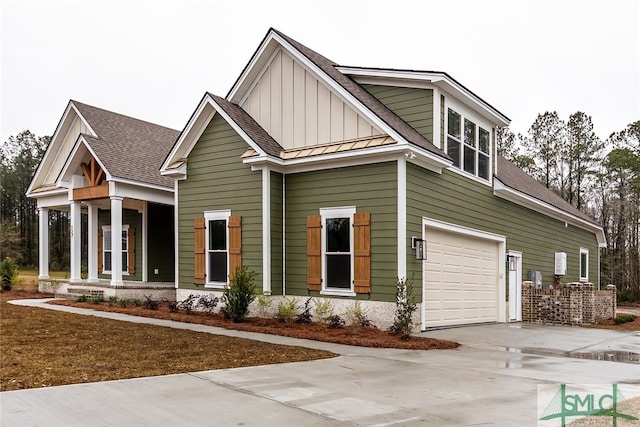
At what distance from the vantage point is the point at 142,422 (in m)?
4.76

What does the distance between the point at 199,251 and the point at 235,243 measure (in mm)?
1410

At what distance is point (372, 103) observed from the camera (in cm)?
1280

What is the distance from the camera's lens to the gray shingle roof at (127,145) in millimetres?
17109

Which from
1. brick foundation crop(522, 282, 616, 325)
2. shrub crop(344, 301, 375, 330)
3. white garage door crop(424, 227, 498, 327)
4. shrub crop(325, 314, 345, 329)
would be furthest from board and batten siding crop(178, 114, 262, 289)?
brick foundation crop(522, 282, 616, 325)

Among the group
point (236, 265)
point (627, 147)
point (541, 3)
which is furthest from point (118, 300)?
point (627, 147)

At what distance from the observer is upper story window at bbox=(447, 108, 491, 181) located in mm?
13531

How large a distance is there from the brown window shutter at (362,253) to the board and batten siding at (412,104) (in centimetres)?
273

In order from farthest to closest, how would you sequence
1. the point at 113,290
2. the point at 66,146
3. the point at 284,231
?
1. the point at 66,146
2. the point at 113,290
3. the point at 284,231

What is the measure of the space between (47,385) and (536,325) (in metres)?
13.0

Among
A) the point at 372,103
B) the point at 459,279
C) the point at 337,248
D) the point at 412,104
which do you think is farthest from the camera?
the point at 459,279

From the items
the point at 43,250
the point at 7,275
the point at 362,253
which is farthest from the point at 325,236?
the point at 7,275

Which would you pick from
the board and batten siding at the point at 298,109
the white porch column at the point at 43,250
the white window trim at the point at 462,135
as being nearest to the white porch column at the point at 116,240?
the white porch column at the point at 43,250

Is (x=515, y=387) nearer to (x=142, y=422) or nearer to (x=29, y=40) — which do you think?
(x=142, y=422)

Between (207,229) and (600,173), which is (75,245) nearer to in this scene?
(207,229)
